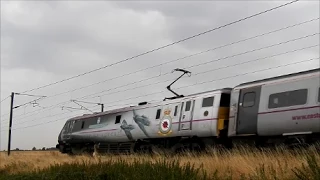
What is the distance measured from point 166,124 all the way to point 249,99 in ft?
18.3

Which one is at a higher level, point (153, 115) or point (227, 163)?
point (153, 115)

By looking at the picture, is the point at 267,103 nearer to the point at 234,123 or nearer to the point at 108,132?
the point at 234,123

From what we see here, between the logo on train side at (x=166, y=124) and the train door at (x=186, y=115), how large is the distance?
37.7 inches

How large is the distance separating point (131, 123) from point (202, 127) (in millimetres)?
6721

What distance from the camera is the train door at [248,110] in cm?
1723

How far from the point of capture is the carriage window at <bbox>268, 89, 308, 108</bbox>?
50.9 feet

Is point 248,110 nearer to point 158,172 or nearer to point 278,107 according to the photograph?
point 278,107

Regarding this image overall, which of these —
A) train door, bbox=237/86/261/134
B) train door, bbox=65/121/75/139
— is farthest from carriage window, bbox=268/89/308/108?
train door, bbox=65/121/75/139

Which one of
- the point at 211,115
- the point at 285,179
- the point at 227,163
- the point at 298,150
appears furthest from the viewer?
the point at 211,115

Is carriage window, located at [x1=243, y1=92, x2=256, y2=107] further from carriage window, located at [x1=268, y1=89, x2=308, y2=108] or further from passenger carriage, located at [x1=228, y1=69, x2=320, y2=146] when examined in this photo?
carriage window, located at [x1=268, y1=89, x2=308, y2=108]

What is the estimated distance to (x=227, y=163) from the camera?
12.3m

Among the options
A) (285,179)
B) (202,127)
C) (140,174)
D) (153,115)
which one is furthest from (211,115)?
(285,179)

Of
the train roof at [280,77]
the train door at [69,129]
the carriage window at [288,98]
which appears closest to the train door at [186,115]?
the train roof at [280,77]

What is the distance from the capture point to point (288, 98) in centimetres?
1600
